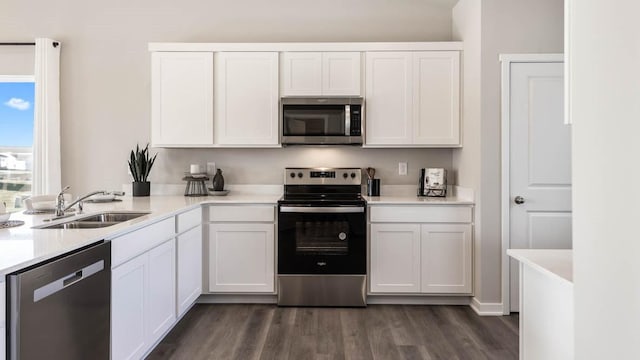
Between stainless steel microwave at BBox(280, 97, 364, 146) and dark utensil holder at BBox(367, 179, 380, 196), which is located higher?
stainless steel microwave at BBox(280, 97, 364, 146)

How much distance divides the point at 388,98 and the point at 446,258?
1.43m

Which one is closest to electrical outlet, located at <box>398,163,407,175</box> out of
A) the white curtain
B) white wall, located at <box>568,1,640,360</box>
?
white wall, located at <box>568,1,640,360</box>

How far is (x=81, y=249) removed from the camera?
1.67 m

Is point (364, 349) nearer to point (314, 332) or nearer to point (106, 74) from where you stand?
point (314, 332)

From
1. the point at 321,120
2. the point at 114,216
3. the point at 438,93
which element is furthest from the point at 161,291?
the point at 438,93

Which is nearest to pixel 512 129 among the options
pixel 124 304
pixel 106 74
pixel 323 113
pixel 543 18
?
pixel 543 18

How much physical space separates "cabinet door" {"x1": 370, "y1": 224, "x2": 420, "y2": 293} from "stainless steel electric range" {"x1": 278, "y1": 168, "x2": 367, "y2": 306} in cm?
11

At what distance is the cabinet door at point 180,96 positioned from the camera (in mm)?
3568

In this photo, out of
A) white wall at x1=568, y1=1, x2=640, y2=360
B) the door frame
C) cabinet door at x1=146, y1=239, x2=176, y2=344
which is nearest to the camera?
white wall at x1=568, y1=1, x2=640, y2=360

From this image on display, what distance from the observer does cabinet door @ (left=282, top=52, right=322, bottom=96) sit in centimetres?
357

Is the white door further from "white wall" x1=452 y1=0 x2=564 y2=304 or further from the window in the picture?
the window

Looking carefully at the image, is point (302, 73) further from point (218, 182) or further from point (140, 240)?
point (140, 240)

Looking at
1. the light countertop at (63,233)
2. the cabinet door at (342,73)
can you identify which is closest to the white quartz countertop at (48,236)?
the light countertop at (63,233)

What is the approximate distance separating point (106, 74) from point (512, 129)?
12.0ft
